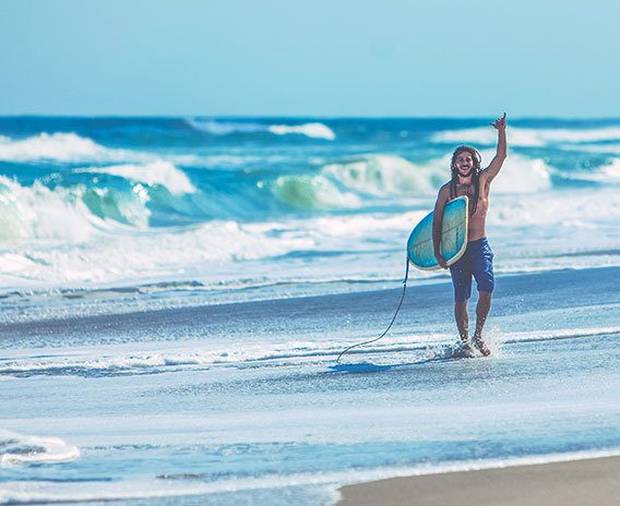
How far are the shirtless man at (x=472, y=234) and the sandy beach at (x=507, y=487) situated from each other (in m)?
2.57

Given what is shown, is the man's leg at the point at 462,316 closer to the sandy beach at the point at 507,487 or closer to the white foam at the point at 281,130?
the sandy beach at the point at 507,487

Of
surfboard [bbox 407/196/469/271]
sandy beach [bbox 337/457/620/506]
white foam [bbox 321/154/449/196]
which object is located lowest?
sandy beach [bbox 337/457/620/506]

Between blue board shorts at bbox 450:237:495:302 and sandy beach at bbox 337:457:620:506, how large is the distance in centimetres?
258

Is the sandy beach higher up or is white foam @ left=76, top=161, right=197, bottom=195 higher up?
white foam @ left=76, top=161, right=197, bottom=195

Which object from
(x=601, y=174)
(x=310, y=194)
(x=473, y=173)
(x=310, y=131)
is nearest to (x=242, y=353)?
(x=473, y=173)

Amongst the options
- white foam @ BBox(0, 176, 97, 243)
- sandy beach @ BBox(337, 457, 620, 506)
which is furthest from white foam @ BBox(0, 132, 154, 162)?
sandy beach @ BBox(337, 457, 620, 506)

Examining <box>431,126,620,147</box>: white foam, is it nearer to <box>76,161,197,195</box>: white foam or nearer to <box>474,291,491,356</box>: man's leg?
<box>76,161,197,195</box>: white foam

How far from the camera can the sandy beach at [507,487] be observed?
4766mm

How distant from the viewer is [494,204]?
23328mm

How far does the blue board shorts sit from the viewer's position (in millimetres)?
7719

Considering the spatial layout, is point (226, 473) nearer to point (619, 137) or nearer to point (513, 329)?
point (513, 329)

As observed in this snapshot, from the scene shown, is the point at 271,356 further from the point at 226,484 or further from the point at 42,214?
the point at 42,214

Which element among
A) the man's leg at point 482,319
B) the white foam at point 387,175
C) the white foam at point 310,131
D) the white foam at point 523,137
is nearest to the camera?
the man's leg at point 482,319

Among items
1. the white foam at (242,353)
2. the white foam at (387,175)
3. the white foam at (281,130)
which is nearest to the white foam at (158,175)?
the white foam at (387,175)
